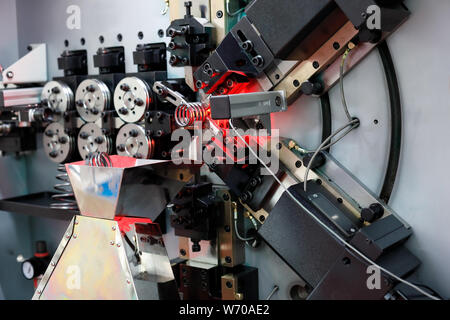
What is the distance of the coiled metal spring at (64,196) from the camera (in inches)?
111

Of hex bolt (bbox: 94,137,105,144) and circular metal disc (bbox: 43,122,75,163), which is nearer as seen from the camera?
hex bolt (bbox: 94,137,105,144)

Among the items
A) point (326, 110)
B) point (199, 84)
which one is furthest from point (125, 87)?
point (326, 110)

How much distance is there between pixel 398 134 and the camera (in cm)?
201

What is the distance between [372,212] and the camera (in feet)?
6.57

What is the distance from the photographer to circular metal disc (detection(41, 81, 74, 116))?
2.81 meters

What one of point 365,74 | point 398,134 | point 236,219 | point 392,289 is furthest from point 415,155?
point 236,219

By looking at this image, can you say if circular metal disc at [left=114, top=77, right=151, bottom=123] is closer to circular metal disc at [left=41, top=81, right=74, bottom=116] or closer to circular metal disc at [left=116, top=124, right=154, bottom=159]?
circular metal disc at [left=116, top=124, right=154, bottom=159]

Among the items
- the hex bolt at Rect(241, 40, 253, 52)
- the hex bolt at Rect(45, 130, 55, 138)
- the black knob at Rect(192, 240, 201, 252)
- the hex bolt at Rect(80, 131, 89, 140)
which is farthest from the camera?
the hex bolt at Rect(45, 130, 55, 138)

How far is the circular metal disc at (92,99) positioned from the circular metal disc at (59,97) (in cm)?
6

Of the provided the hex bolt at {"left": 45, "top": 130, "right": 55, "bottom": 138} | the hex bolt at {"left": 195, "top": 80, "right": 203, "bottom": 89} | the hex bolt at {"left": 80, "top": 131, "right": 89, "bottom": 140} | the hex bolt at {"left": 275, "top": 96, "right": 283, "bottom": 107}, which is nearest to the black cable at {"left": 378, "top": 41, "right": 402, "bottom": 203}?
the hex bolt at {"left": 275, "top": 96, "right": 283, "bottom": 107}

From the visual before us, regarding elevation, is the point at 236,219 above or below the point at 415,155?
below

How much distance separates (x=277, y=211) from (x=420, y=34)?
2.62ft

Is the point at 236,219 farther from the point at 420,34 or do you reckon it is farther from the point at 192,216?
the point at 420,34

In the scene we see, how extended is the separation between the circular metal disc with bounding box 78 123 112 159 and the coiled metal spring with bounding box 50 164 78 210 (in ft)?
0.48
